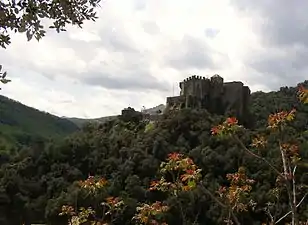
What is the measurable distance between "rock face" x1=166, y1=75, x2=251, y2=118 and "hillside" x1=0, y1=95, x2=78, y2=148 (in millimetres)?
48325

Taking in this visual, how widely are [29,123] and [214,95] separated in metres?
75.6

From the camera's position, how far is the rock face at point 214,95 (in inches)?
2790

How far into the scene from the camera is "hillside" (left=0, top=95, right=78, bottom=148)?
385 feet

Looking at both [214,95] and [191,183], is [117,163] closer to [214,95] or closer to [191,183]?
[214,95]

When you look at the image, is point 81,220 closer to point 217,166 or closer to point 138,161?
point 217,166

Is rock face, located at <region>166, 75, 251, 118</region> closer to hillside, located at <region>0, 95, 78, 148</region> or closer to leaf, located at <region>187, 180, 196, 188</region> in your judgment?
hillside, located at <region>0, 95, 78, 148</region>

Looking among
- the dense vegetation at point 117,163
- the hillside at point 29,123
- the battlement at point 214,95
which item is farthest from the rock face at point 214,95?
the hillside at point 29,123

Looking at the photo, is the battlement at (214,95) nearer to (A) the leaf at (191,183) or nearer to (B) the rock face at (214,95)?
(B) the rock face at (214,95)

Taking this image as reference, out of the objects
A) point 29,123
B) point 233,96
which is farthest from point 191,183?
point 29,123

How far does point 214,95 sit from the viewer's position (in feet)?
238

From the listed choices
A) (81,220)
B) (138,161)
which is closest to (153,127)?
(138,161)

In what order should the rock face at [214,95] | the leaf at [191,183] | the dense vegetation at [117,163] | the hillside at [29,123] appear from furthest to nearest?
1. the hillside at [29,123]
2. the rock face at [214,95]
3. the dense vegetation at [117,163]
4. the leaf at [191,183]

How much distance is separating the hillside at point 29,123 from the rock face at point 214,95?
4833 centimetres

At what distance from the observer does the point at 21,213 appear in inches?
1961
